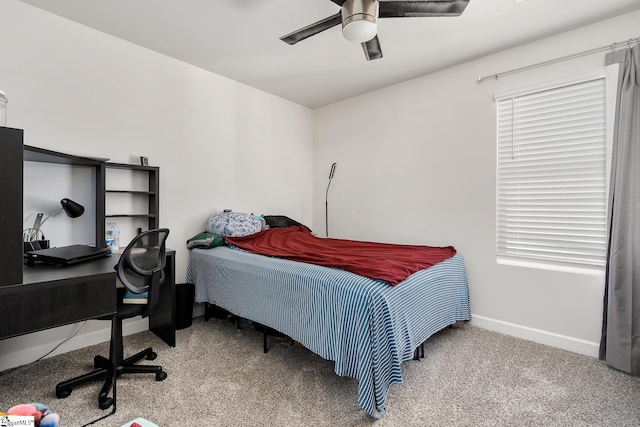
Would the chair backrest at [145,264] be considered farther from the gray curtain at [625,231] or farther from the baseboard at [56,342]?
the gray curtain at [625,231]

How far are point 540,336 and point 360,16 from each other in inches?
112

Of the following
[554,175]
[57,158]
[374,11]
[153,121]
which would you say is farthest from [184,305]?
[554,175]

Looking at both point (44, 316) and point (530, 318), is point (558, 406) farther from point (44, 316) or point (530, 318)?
point (44, 316)

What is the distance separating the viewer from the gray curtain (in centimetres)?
211

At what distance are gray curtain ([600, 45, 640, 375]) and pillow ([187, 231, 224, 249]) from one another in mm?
3240

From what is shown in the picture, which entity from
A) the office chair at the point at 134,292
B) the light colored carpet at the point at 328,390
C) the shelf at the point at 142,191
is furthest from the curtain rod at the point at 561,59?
the shelf at the point at 142,191

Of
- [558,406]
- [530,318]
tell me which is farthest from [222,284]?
[530,318]

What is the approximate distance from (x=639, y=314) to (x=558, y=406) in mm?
1004

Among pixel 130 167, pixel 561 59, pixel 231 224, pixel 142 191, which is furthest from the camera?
pixel 231 224

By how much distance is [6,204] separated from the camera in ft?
3.76

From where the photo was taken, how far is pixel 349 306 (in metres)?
1.73

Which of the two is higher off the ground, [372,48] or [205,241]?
[372,48]

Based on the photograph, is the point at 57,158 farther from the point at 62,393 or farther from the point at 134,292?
the point at 62,393

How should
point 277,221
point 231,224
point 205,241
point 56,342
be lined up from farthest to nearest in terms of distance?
point 277,221 → point 231,224 → point 205,241 → point 56,342
